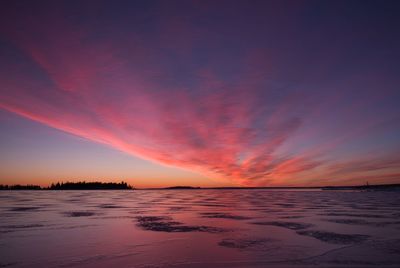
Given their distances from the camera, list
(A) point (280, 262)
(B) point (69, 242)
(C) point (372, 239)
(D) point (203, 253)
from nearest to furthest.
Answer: (A) point (280, 262)
(D) point (203, 253)
(B) point (69, 242)
(C) point (372, 239)

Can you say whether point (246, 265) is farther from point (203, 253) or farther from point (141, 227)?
point (141, 227)

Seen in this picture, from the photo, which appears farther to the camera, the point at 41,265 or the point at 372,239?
the point at 372,239

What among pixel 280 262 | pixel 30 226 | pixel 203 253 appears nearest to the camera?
pixel 280 262

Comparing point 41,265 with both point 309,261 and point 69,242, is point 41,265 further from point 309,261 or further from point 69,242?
point 309,261

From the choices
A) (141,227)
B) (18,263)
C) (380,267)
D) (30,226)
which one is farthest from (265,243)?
(30,226)

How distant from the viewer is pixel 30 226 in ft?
40.2

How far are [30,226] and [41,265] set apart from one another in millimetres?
6924

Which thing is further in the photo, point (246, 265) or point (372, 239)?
point (372, 239)

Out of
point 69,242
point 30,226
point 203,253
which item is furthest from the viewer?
point 30,226

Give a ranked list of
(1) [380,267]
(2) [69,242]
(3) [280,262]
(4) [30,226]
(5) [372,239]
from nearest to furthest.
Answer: (1) [380,267]
(3) [280,262]
(2) [69,242]
(5) [372,239]
(4) [30,226]

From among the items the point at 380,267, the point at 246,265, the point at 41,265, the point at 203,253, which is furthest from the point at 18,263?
the point at 380,267

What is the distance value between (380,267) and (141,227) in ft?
29.3

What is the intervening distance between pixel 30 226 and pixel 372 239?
13021 mm

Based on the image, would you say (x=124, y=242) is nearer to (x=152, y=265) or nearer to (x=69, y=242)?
(x=69, y=242)
